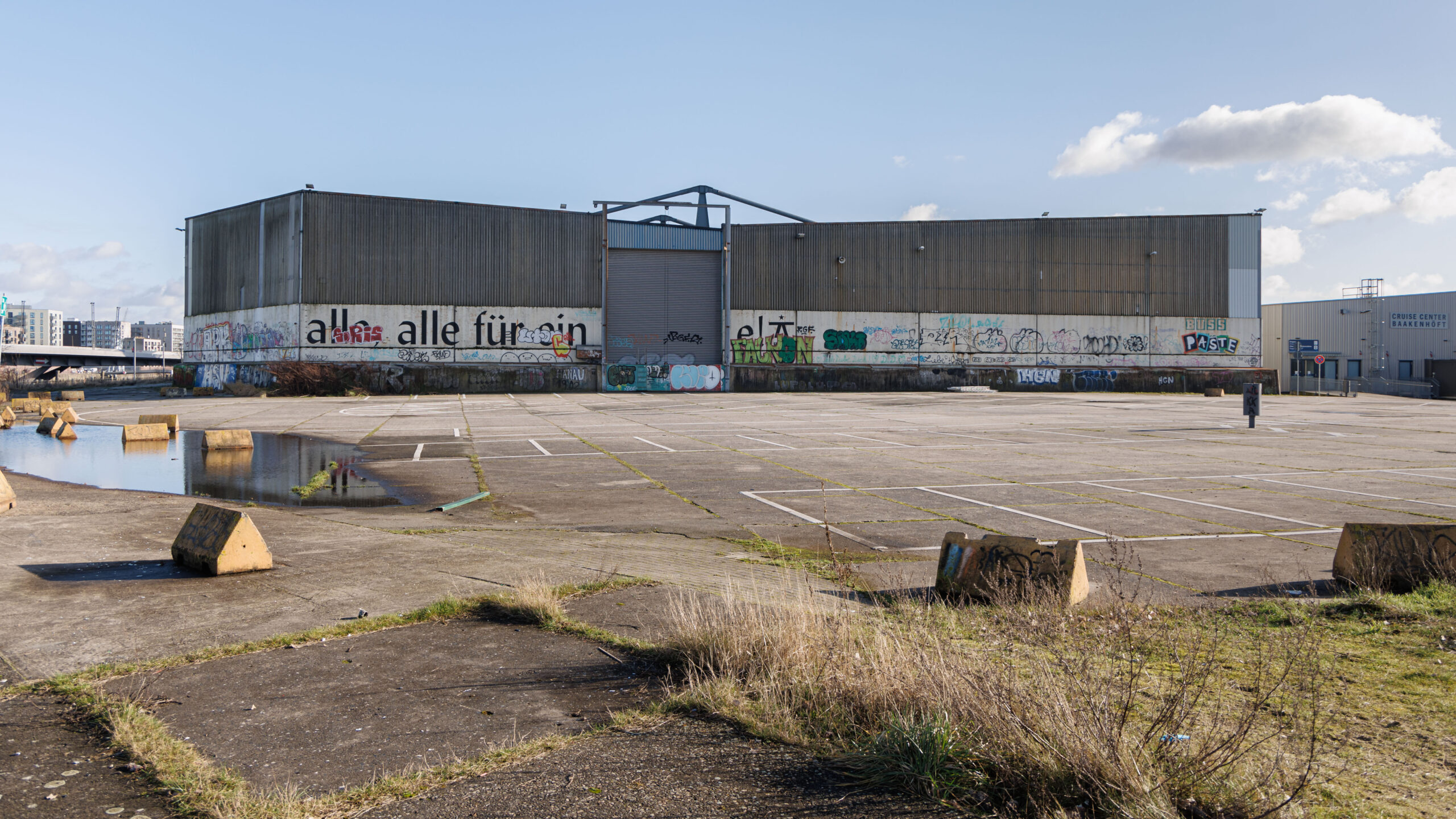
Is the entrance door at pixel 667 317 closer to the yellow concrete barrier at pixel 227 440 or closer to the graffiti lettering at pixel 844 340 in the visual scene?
the graffiti lettering at pixel 844 340

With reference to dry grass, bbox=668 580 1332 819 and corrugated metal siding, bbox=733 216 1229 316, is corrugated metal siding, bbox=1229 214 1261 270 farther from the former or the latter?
dry grass, bbox=668 580 1332 819

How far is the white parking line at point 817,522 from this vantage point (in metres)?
10.5

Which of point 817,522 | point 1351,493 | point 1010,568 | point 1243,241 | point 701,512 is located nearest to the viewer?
point 1010,568

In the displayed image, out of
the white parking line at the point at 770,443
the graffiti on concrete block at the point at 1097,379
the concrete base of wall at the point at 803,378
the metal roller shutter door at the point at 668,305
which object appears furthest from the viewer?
the graffiti on concrete block at the point at 1097,379

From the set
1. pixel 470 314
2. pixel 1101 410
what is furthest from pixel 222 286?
pixel 1101 410

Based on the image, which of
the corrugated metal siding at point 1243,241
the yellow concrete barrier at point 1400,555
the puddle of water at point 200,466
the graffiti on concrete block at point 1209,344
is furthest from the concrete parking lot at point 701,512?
the corrugated metal siding at point 1243,241

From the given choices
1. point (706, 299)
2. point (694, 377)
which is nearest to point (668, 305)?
point (706, 299)

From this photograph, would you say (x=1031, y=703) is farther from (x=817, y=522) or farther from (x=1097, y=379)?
(x=1097, y=379)

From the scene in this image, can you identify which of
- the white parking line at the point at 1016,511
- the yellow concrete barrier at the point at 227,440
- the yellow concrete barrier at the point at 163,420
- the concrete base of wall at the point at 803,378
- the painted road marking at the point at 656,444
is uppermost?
the concrete base of wall at the point at 803,378

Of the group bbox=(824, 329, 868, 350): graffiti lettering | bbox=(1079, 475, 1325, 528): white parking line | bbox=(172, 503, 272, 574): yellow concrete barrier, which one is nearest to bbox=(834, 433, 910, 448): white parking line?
bbox=(1079, 475, 1325, 528): white parking line

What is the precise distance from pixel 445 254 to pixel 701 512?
46691 mm

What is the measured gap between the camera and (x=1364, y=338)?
239 feet

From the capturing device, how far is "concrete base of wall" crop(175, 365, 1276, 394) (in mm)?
54125

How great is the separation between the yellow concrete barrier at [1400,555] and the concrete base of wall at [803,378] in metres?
50.8
